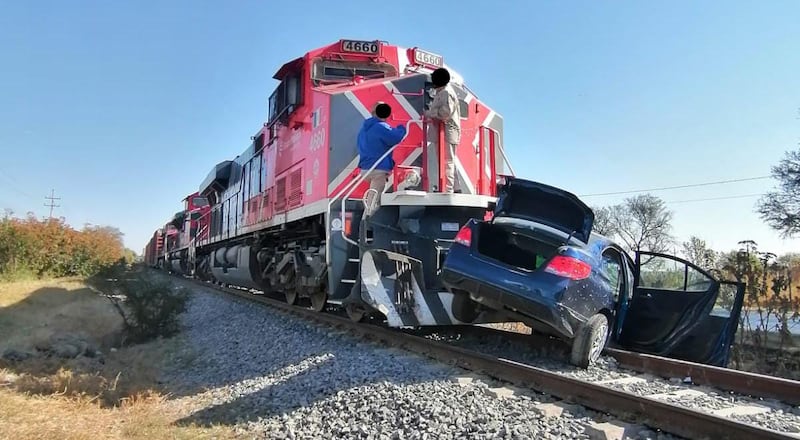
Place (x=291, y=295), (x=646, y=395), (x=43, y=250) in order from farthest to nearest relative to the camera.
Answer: (x=43, y=250) → (x=291, y=295) → (x=646, y=395)

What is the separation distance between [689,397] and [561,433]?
1373 mm

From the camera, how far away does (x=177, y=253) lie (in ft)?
81.1

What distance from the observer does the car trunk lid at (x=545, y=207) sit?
478cm

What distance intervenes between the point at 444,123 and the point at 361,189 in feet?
4.74

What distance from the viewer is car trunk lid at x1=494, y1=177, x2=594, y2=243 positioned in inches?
188

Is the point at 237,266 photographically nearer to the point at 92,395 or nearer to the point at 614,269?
the point at 92,395

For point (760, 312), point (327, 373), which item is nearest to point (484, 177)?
point (327, 373)

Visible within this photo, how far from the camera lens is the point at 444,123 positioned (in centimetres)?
584

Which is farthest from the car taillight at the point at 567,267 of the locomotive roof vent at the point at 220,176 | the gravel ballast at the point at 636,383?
the locomotive roof vent at the point at 220,176

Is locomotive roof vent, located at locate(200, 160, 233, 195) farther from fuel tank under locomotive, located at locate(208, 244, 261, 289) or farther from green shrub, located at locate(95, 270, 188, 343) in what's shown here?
green shrub, located at locate(95, 270, 188, 343)

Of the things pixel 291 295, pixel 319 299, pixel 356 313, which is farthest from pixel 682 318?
pixel 291 295

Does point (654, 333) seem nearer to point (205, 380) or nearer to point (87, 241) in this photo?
point (205, 380)

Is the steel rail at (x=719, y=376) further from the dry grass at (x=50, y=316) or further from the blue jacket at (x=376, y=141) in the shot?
the dry grass at (x=50, y=316)

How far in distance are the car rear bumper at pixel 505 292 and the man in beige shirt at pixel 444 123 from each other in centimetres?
121
